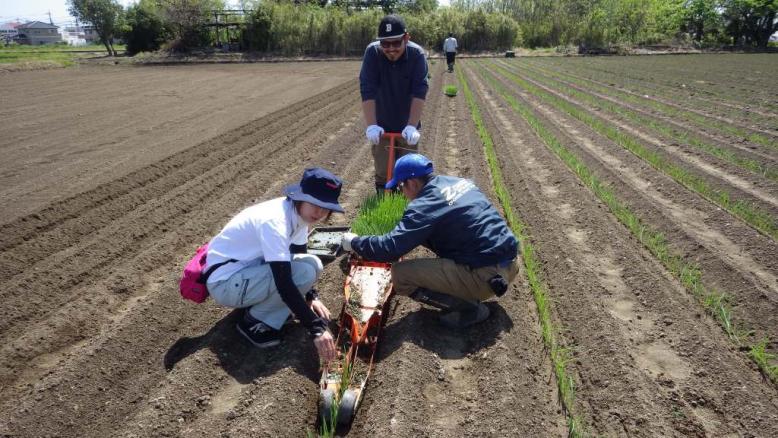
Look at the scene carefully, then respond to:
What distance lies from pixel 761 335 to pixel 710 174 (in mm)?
4152

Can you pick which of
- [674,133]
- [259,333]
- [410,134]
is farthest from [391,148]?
[674,133]

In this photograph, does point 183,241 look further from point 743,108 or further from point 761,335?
point 743,108

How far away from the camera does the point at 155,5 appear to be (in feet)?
136

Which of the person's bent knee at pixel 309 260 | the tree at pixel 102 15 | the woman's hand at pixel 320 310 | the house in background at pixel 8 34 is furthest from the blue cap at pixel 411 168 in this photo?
the house in background at pixel 8 34

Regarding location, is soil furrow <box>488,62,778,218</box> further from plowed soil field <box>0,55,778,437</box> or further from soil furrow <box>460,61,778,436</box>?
soil furrow <box>460,61,778,436</box>

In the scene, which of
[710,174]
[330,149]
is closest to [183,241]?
[330,149]

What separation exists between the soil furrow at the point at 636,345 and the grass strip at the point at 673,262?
8 centimetres

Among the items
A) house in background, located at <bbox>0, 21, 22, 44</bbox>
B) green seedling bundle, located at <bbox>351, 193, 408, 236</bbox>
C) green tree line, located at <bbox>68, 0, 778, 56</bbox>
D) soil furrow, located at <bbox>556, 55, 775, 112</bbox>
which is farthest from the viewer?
house in background, located at <bbox>0, 21, 22, 44</bbox>

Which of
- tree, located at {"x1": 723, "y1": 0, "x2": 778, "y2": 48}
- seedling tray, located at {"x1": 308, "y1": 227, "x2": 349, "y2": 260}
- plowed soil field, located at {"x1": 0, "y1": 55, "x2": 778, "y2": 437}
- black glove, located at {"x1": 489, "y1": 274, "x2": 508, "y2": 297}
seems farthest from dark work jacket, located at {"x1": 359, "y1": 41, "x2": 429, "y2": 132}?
tree, located at {"x1": 723, "y1": 0, "x2": 778, "y2": 48}

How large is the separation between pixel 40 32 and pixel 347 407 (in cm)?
14331

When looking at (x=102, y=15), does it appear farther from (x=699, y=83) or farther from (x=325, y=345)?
(x=325, y=345)

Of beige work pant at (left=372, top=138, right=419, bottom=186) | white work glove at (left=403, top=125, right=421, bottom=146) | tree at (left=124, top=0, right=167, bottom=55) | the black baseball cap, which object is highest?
tree at (left=124, top=0, right=167, bottom=55)

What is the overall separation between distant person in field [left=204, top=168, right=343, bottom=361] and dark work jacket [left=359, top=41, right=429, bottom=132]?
6.34ft

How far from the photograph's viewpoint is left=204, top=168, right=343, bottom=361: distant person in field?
2.68 metres
